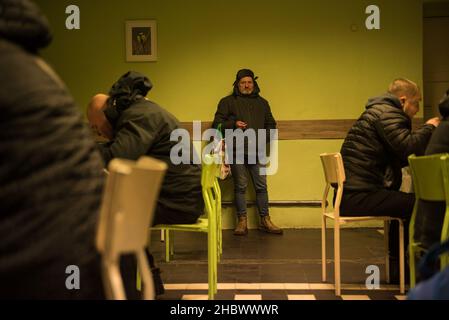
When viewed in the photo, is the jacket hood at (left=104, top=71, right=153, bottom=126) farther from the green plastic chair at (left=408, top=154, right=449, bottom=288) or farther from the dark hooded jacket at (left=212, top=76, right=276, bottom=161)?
the dark hooded jacket at (left=212, top=76, right=276, bottom=161)

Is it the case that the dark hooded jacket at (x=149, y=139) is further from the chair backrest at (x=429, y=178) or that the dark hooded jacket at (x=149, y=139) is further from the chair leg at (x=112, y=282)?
the chair leg at (x=112, y=282)

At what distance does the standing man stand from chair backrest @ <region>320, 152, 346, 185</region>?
2.29 meters

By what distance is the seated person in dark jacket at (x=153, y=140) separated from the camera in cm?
272

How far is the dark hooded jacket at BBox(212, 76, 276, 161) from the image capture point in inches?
226

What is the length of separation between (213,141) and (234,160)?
0.33m

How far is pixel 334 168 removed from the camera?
3.23 m

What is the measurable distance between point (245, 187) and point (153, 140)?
2962mm

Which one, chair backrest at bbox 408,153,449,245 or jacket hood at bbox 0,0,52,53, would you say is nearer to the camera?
jacket hood at bbox 0,0,52,53

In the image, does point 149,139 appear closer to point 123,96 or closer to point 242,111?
point 123,96

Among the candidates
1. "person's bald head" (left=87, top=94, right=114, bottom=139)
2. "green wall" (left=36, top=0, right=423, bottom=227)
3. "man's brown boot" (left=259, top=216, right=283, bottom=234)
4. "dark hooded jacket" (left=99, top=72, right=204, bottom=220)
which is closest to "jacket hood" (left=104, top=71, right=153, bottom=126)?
A: "dark hooded jacket" (left=99, top=72, right=204, bottom=220)

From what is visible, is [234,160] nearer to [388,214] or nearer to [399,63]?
[399,63]

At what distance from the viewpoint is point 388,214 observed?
3.13 m

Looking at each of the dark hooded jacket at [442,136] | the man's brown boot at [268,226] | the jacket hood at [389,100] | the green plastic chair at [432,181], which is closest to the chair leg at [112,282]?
the green plastic chair at [432,181]
